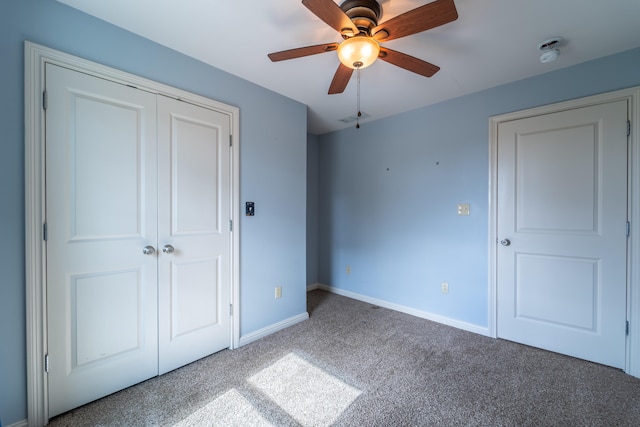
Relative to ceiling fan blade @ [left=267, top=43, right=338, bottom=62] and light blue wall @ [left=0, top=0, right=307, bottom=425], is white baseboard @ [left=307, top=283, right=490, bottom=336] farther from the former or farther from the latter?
ceiling fan blade @ [left=267, top=43, right=338, bottom=62]

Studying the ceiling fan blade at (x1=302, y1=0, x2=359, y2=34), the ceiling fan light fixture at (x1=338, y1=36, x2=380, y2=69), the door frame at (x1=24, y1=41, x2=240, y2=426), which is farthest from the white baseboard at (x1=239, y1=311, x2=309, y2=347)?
the ceiling fan blade at (x1=302, y1=0, x2=359, y2=34)

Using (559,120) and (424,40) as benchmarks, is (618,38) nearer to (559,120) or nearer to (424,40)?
(559,120)

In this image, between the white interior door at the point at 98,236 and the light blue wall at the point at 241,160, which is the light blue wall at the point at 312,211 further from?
the white interior door at the point at 98,236

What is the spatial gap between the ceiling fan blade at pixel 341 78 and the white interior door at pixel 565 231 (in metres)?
1.73

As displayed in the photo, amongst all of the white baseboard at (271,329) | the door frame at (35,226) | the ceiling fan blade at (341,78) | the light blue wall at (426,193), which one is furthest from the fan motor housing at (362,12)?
the white baseboard at (271,329)

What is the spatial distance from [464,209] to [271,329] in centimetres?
236

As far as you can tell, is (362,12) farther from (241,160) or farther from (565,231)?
(565,231)

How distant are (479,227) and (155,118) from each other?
3055 mm

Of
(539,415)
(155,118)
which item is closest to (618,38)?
(539,415)

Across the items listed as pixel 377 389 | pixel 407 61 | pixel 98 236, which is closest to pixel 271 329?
pixel 377 389

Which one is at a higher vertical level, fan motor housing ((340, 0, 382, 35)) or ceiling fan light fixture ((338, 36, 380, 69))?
fan motor housing ((340, 0, 382, 35))

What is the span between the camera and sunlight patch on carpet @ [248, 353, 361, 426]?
5.26 feet

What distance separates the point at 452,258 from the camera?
289 cm

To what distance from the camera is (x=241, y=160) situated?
2.42 m
